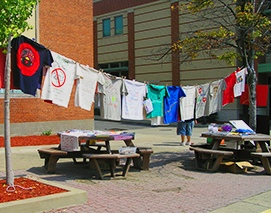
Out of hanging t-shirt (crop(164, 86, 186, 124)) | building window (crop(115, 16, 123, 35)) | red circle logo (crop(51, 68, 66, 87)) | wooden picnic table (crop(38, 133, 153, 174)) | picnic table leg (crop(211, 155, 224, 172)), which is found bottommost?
picnic table leg (crop(211, 155, 224, 172))

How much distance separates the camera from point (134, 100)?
9016mm

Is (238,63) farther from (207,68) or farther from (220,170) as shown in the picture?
(220,170)

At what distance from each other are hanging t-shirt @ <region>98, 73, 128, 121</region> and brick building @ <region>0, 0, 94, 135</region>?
768cm

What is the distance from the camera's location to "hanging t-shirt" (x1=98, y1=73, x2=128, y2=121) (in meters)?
8.41

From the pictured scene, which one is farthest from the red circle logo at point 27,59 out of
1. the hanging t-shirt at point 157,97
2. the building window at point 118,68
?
the building window at point 118,68

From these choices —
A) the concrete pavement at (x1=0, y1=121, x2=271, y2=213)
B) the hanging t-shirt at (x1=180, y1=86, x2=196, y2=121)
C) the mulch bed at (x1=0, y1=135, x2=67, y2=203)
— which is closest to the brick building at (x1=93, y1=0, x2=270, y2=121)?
the hanging t-shirt at (x1=180, y1=86, x2=196, y2=121)

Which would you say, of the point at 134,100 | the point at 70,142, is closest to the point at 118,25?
the point at 134,100

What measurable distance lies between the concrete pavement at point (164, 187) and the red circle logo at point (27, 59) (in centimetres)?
259

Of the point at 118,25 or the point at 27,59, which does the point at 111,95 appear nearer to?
the point at 27,59

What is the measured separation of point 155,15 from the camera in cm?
3008

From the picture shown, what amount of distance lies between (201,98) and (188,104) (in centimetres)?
68

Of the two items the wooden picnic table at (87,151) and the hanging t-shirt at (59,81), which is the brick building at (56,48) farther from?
the hanging t-shirt at (59,81)

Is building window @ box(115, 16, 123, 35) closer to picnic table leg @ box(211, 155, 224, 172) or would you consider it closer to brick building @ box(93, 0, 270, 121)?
brick building @ box(93, 0, 270, 121)

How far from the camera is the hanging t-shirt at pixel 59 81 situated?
7.11 meters
